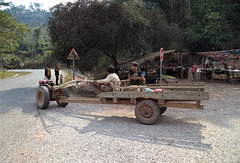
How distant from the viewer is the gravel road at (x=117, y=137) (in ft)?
11.4

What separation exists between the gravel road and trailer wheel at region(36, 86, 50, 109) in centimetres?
42

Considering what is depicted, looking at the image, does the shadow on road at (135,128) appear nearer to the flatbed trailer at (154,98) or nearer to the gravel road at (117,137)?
the gravel road at (117,137)

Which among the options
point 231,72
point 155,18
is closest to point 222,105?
point 231,72

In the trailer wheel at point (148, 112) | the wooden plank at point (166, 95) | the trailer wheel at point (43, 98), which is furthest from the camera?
the trailer wheel at point (43, 98)

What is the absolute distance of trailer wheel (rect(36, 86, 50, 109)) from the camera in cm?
695

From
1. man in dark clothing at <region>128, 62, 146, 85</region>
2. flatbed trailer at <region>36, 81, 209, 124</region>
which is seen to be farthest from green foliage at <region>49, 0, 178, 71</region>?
flatbed trailer at <region>36, 81, 209, 124</region>

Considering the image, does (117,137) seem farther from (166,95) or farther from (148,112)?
(166,95)

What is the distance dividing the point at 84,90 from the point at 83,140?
20.9 ft

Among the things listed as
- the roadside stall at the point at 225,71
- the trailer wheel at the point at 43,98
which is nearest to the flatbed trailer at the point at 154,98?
the trailer wheel at the point at 43,98

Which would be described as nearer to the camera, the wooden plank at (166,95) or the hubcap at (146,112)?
the wooden plank at (166,95)

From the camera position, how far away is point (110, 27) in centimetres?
1323

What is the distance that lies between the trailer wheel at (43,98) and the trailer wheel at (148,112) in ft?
12.1

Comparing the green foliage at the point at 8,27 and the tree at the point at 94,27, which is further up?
the green foliage at the point at 8,27

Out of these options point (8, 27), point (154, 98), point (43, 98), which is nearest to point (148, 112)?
point (154, 98)
